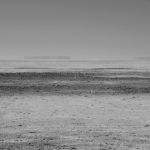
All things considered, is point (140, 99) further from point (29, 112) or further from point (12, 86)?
point (12, 86)

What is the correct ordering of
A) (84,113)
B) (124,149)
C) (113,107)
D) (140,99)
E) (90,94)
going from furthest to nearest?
(90,94) → (140,99) → (113,107) → (84,113) → (124,149)

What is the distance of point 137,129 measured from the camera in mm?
11125

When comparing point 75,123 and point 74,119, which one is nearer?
point 75,123

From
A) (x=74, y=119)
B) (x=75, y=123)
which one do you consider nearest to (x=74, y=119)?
(x=74, y=119)

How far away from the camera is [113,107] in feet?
53.8

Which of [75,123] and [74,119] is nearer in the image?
[75,123]

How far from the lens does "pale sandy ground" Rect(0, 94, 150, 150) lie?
9.28m

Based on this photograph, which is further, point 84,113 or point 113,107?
point 113,107

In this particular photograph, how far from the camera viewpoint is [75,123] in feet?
39.9

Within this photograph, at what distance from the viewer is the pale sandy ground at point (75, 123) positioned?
928cm

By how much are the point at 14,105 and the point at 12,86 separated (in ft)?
28.4

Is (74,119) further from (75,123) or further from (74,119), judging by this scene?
(75,123)

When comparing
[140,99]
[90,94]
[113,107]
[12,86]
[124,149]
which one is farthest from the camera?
[12,86]

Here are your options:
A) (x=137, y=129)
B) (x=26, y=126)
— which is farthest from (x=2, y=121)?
(x=137, y=129)
